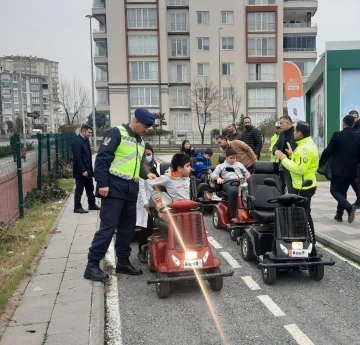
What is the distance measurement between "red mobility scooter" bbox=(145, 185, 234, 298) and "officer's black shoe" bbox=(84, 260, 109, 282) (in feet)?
2.19

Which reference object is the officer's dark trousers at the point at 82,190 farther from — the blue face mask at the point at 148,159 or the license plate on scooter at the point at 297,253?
the license plate on scooter at the point at 297,253

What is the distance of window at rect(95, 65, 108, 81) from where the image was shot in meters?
56.2

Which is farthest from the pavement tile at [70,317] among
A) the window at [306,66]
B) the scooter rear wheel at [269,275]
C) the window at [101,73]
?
the window at [306,66]

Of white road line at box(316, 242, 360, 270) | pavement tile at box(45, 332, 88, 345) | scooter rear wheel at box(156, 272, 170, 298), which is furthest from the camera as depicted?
white road line at box(316, 242, 360, 270)

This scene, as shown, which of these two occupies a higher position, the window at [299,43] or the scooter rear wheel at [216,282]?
the window at [299,43]

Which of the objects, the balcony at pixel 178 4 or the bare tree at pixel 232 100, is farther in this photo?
the bare tree at pixel 232 100

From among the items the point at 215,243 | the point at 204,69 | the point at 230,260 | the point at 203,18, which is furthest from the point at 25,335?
the point at 203,18

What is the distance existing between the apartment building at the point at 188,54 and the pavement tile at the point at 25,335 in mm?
49787

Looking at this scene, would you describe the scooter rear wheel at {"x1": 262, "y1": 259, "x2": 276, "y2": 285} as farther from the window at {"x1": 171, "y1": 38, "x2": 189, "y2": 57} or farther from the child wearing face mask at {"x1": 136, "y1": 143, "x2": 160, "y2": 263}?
the window at {"x1": 171, "y1": 38, "x2": 189, "y2": 57}

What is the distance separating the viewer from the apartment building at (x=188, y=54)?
52.2 meters

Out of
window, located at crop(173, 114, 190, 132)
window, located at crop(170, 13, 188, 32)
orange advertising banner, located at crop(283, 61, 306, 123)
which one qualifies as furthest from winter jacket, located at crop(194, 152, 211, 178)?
window, located at crop(170, 13, 188, 32)

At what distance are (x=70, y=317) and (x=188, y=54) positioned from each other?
169ft

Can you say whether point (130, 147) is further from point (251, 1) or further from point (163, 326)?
point (251, 1)

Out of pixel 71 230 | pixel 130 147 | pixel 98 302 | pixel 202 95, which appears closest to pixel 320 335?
pixel 98 302
